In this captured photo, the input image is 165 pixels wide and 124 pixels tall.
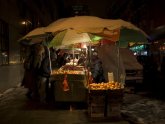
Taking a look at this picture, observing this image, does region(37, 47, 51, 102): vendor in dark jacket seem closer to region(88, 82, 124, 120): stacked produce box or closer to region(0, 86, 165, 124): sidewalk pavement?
region(0, 86, 165, 124): sidewalk pavement

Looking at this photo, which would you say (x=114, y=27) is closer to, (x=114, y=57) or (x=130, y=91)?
(x=114, y=57)

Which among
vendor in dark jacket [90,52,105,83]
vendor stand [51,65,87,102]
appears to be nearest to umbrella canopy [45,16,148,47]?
vendor stand [51,65,87,102]

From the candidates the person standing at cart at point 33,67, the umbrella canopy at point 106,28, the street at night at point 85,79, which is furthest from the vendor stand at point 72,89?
the umbrella canopy at point 106,28

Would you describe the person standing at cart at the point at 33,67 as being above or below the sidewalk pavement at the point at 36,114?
above

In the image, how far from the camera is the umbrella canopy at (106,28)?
10672mm

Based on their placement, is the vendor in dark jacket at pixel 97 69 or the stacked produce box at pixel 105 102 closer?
the stacked produce box at pixel 105 102

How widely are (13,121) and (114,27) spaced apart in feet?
13.4

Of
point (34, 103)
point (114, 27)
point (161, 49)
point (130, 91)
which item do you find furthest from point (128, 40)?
point (161, 49)

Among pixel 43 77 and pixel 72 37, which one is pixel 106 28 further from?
pixel 43 77

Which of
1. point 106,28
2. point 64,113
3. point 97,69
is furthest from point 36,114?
point 97,69

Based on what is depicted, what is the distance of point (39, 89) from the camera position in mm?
14516

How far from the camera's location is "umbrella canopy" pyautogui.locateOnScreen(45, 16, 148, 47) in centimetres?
1067

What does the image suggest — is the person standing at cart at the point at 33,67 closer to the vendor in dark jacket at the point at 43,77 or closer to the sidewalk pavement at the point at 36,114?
the vendor in dark jacket at the point at 43,77

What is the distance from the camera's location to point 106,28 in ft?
34.6
